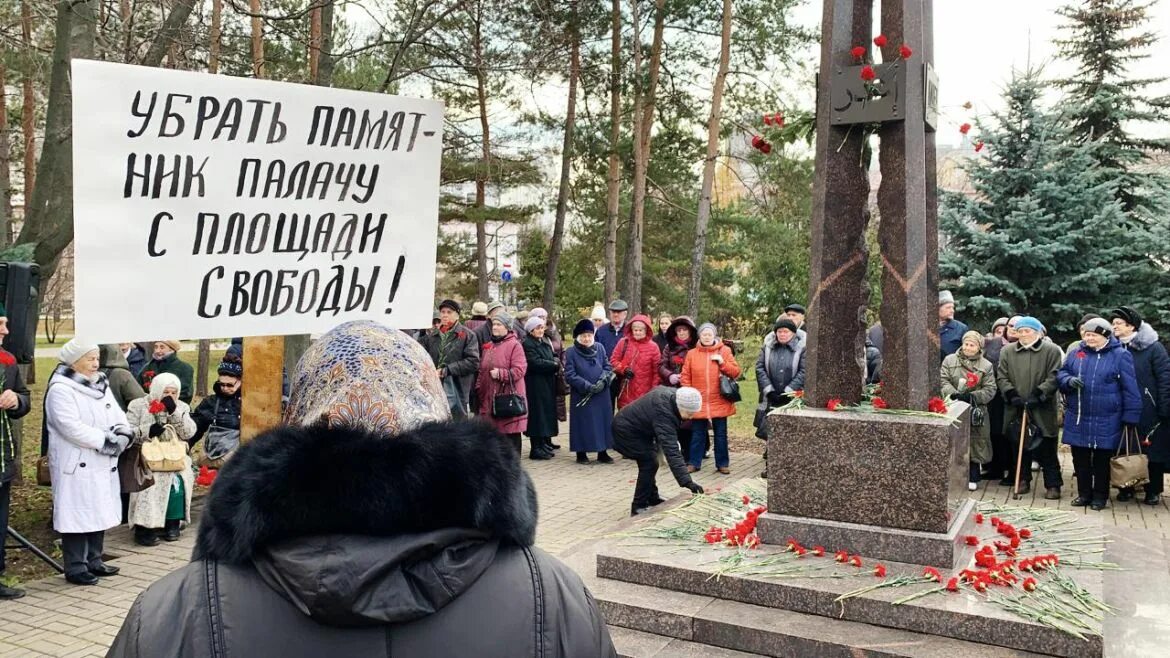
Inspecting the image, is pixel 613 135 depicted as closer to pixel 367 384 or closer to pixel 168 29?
pixel 168 29

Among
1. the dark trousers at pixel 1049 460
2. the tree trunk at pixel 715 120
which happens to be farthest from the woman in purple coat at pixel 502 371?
the tree trunk at pixel 715 120

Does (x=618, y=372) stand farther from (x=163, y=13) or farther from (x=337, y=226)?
(x=337, y=226)

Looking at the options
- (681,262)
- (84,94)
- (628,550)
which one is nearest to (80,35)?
(84,94)

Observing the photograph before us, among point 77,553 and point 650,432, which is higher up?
point 650,432

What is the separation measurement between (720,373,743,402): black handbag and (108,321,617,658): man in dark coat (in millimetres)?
8748

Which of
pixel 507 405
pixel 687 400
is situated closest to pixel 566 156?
pixel 507 405

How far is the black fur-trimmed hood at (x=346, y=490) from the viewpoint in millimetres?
1320

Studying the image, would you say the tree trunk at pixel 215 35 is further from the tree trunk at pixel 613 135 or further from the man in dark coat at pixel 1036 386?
the man in dark coat at pixel 1036 386

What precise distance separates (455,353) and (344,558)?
942 cm

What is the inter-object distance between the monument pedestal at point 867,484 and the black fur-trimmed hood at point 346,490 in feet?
12.9

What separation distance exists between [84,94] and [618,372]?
867 cm

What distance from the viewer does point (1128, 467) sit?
26.5ft

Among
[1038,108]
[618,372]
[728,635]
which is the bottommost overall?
[728,635]

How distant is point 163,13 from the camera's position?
9.55 meters
